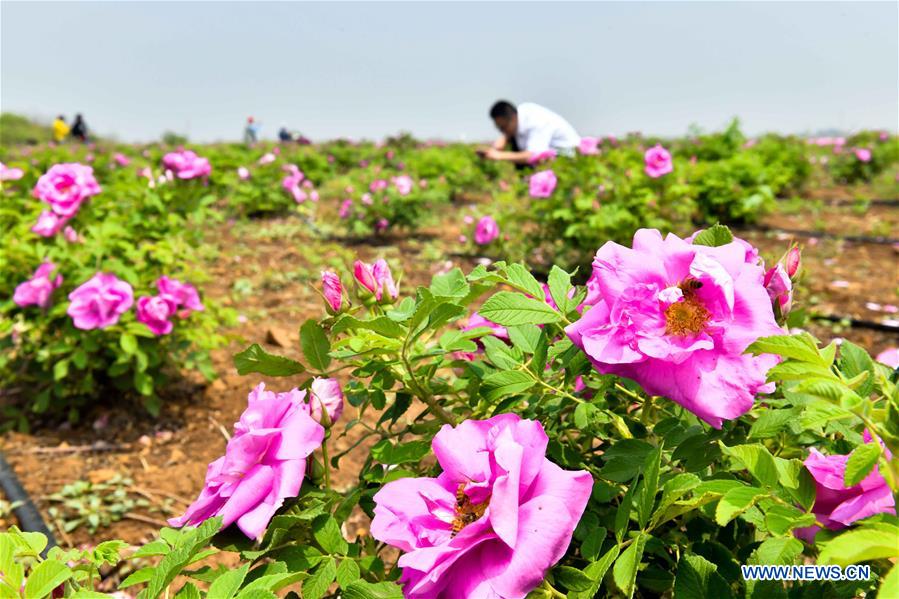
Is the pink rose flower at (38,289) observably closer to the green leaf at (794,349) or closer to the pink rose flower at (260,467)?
the pink rose flower at (260,467)

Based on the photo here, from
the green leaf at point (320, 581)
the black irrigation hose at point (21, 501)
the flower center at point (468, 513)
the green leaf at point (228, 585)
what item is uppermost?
the flower center at point (468, 513)

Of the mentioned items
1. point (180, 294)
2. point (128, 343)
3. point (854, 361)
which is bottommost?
point (128, 343)

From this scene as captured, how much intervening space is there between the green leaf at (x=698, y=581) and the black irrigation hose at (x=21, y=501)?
1746 mm

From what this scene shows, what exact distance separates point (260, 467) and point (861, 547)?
0.56 metres

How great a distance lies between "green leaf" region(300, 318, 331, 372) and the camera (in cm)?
84

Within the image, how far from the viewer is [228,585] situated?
568 mm

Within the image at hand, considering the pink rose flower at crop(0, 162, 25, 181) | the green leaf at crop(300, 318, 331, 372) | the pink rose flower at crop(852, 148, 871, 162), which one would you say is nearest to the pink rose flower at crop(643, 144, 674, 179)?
the pink rose flower at crop(0, 162, 25, 181)

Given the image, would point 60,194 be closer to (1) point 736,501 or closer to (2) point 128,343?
(2) point 128,343

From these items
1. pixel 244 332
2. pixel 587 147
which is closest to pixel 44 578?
pixel 244 332

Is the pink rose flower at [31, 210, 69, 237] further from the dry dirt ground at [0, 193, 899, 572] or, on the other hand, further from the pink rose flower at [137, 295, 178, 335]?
the dry dirt ground at [0, 193, 899, 572]

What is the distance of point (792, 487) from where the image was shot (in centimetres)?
59

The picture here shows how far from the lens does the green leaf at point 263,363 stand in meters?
0.81

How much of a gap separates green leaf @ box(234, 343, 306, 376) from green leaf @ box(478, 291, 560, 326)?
0.25 metres

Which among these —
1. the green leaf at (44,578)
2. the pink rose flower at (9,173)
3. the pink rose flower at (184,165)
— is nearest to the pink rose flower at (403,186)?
the pink rose flower at (184,165)
